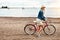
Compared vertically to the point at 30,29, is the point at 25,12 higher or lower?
lower

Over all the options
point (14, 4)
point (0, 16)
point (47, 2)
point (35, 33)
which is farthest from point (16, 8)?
point (35, 33)

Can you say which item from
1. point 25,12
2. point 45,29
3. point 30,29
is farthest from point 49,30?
point 25,12

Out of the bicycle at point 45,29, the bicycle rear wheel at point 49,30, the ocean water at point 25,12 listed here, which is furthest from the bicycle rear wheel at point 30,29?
the ocean water at point 25,12

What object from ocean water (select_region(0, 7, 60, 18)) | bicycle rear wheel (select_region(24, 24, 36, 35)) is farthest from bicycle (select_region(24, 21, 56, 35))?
ocean water (select_region(0, 7, 60, 18))

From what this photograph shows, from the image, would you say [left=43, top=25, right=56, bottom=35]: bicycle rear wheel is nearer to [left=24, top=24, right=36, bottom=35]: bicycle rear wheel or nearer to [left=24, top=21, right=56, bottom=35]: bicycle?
[left=24, top=21, right=56, bottom=35]: bicycle

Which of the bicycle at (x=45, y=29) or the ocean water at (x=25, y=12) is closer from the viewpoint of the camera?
the bicycle at (x=45, y=29)

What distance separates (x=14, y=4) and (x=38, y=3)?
6.28 feet

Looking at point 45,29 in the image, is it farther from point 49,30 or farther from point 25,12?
point 25,12

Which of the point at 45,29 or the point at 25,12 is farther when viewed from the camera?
the point at 25,12

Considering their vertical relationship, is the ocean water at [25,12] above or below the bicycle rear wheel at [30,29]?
below

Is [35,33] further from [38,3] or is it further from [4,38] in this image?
[38,3]

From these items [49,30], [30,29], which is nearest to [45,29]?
[49,30]

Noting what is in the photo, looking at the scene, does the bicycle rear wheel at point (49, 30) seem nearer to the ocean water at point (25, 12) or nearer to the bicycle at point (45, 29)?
the bicycle at point (45, 29)

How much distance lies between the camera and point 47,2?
17.1 m
